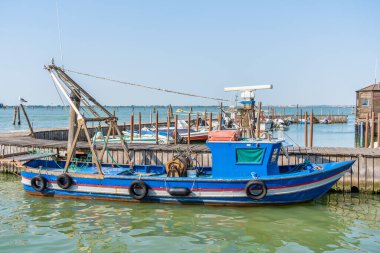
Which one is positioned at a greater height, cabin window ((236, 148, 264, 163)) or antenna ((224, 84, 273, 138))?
antenna ((224, 84, 273, 138))

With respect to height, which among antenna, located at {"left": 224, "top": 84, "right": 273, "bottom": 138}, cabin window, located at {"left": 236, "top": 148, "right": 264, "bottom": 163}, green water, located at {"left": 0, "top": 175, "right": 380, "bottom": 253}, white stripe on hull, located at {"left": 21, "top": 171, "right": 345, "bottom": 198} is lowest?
green water, located at {"left": 0, "top": 175, "right": 380, "bottom": 253}

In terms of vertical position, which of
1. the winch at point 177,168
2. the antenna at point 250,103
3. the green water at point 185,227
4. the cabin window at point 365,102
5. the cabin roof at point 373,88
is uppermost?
the cabin roof at point 373,88

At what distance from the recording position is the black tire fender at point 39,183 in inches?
612

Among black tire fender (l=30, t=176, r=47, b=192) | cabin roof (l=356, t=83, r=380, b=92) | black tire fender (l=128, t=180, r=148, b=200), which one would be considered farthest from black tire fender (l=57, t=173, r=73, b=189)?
cabin roof (l=356, t=83, r=380, b=92)

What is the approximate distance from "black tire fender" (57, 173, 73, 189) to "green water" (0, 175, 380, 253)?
59 centimetres

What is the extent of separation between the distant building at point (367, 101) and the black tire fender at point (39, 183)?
3588cm

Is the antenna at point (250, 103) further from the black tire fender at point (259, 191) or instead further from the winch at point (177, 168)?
the winch at point (177, 168)

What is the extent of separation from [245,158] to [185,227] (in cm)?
355

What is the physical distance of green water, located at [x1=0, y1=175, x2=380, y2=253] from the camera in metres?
10.5

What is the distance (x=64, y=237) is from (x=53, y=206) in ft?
12.0

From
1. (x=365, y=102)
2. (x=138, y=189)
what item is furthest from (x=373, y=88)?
(x=138, y=189)

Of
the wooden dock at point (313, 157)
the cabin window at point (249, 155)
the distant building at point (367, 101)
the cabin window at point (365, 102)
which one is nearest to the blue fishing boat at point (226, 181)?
the cabin window at point (249, 155)

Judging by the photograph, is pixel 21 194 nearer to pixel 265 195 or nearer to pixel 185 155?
pixel 185 155

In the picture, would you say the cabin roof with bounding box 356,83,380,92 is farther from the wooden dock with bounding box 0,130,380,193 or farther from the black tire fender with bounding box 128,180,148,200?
the black tire fender with bounding box 128,180,148,200
